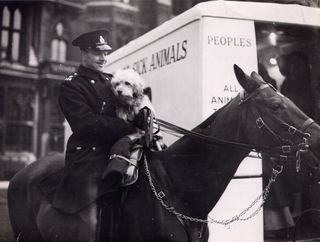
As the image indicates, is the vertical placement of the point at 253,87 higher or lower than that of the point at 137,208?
higher

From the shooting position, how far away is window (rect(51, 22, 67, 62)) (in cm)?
569

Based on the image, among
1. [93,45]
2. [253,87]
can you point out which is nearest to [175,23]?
[93,45]

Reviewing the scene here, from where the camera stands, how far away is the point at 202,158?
9.59 feet

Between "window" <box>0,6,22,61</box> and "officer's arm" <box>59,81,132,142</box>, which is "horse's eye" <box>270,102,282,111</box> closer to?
"officer's arm" <box>59,81,132,142</box>

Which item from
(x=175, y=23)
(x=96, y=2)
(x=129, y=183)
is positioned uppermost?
(x=96, y=2)

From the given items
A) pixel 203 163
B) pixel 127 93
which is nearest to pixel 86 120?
pixel 127 93

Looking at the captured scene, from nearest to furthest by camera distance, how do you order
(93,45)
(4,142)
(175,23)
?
(93,45)
(175,23)
(4,142)

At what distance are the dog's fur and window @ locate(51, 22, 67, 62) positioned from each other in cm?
279

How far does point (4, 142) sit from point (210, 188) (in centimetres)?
371

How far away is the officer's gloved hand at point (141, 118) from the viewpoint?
3023 millimetres

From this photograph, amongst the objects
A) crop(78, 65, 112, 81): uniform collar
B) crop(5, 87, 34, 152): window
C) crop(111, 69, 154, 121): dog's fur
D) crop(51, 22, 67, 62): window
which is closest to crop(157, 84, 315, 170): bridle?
crop(111, 69, 154, 121): dog's fur

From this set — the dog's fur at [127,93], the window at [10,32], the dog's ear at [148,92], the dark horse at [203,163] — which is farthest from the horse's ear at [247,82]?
the window at [10,32]

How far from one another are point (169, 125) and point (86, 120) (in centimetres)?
71

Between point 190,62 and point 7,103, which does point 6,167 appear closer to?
point 7,103
